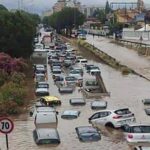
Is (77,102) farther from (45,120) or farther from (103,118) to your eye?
(103,118)

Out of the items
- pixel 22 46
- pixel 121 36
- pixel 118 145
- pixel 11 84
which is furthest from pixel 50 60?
pixel 121 36

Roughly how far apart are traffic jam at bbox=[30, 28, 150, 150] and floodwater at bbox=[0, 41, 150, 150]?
10 centimetres

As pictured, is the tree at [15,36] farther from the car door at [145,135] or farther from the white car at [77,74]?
the car door at [145,135]

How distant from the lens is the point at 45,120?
97.5 ft

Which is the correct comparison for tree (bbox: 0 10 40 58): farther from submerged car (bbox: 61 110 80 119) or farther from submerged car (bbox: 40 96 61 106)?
submerged car (bbox: 61 110 80 119)

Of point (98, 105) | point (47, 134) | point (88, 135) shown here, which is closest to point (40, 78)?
point (98, 105)

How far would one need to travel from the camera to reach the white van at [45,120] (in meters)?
29.3

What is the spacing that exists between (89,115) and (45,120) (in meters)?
4.97

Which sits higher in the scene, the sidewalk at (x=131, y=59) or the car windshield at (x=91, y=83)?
the car windshield at (x=91, y=83)

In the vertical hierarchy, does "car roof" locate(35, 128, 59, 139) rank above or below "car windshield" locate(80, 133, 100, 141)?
above

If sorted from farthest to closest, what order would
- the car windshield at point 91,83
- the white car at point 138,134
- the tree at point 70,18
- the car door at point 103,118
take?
the tree at point 70,18 < the car windshield at point 91,83 < the car door at point 103,118 < the white car at point 138,134

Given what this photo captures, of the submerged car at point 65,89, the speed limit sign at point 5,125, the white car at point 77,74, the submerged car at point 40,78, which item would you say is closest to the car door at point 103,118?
the speed limit sign at point 5,125

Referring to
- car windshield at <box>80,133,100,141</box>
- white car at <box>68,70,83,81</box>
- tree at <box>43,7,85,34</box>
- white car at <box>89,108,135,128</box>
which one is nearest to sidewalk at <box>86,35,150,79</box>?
white car at <box>68,70,83,81</box>

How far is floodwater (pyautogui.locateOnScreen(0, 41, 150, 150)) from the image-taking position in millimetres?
24172
